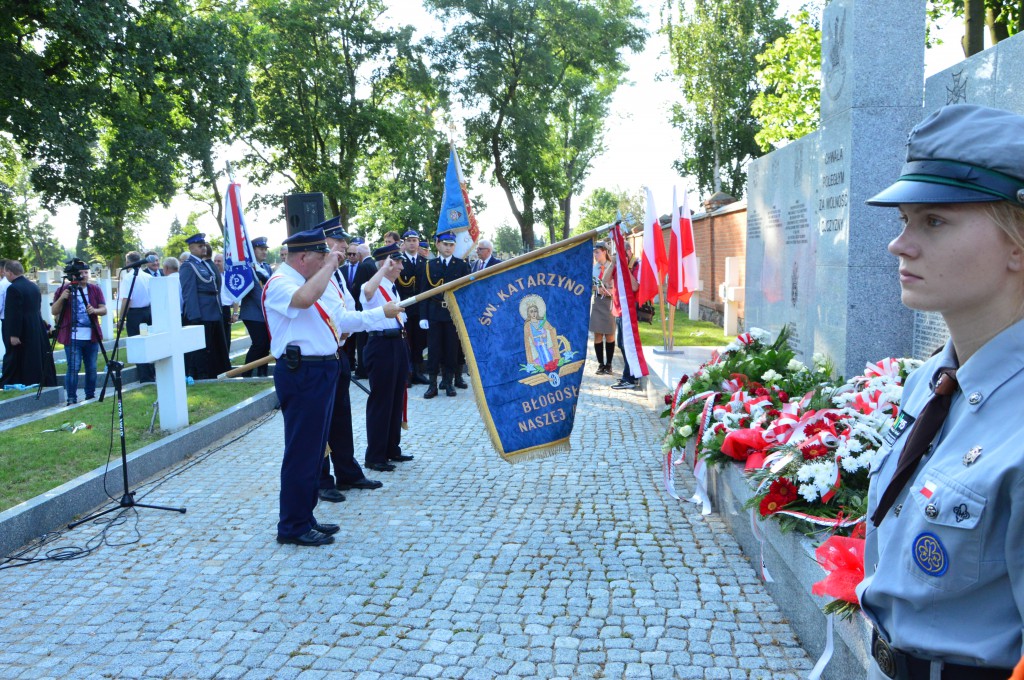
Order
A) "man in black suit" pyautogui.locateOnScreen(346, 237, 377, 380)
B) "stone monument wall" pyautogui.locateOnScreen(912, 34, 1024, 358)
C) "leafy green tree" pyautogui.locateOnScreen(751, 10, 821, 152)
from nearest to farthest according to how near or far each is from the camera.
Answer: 1. "stone monument wall" pyautogui.locateOnScreen(912, 34, 1024, 358)
2. "man in black suit" pyautogui.locateOnScreen(346, 237, 377, 380)
3. "leafy green tree" pyautogui.locateOnScreen(751, 10, 821, 152)

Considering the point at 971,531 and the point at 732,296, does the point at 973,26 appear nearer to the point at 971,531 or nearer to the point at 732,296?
the point at 732,296

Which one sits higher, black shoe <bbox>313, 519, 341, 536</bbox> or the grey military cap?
the grey military cap

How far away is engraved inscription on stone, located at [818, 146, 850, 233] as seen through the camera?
21.2ft

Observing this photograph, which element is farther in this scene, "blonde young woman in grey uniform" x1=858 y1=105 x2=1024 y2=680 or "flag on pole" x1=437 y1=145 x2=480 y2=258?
"flag on pole" x1=437 y1=145 x2=480 y2=258

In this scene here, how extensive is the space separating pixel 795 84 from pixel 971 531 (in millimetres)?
23085

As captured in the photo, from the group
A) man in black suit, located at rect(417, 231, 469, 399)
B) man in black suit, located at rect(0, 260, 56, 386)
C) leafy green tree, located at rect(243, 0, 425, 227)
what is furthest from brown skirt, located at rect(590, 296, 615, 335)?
leafy green tree, located at rect(243, 0, 425, 227)

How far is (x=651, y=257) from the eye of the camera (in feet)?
35.7

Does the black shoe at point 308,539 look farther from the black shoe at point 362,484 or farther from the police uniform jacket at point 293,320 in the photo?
the black shoe at point 362,484

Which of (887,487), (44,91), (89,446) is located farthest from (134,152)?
(887,487)

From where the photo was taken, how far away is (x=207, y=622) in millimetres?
4219

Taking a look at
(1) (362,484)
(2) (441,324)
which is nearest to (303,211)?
(2) (441,324)

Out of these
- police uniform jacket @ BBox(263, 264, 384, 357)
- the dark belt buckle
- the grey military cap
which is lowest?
the dark belt buckle

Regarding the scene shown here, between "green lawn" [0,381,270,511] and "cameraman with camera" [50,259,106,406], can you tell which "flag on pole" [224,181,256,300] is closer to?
"green lawn" [0,381,270,511]

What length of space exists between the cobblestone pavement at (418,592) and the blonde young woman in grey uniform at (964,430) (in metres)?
2.28
